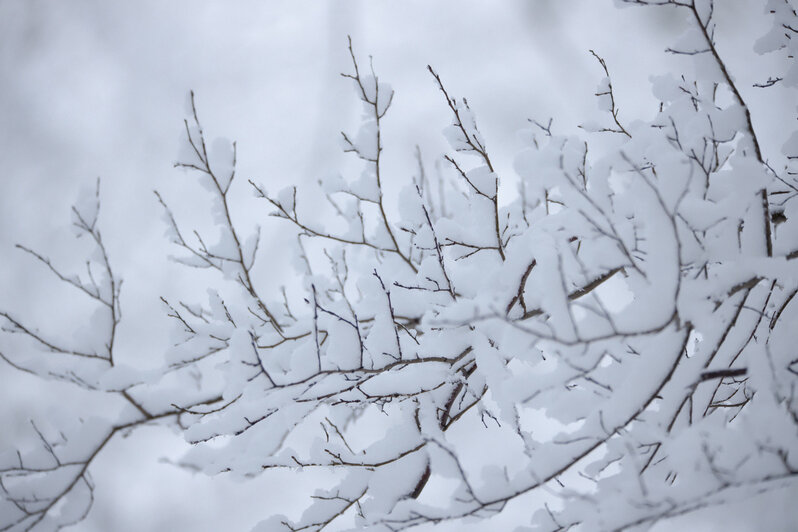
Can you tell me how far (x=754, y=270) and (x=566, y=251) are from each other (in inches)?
22.3

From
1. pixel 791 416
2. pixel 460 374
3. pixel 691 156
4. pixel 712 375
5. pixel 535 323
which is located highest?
pixel 691 156

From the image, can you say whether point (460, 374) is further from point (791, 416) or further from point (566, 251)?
point (791, 416)

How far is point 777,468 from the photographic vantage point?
3.36ft

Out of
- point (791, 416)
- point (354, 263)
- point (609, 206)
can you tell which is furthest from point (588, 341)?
point (354, 263)

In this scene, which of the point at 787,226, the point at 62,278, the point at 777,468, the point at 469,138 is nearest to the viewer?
the point at 777,468

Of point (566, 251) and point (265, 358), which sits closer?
point (566, 251)

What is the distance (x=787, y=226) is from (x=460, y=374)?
1399mm

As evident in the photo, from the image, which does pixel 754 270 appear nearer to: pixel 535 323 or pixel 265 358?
pixel 535 323

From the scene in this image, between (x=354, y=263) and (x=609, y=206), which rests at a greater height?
(x=354, y=263)

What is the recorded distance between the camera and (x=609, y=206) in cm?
127

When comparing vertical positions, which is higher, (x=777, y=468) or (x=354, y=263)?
(x=354, y=263)

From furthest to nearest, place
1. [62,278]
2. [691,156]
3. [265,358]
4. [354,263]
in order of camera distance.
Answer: [354,263]
[62,278]
[265,358]
[691,156]

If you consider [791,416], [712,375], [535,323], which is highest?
[535,323]

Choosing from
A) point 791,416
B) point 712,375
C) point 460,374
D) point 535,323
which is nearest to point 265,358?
point 460,374
